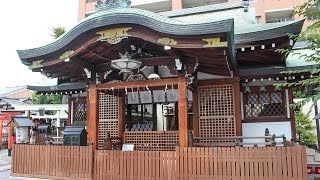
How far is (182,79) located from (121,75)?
9.26ft

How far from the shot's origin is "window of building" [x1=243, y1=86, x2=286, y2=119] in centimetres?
889

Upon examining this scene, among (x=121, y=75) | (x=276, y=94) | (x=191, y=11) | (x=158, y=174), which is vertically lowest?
(x=158, y=174)

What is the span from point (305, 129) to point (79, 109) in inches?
491

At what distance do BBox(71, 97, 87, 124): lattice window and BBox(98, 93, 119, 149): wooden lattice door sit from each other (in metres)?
2.21

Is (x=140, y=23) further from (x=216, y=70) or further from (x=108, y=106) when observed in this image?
(x=108, y=106)

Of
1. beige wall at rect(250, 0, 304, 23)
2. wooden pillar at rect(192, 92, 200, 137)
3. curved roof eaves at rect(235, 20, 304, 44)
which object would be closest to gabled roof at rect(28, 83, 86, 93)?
wooden pillar at rect(192, 92, 200, 137)

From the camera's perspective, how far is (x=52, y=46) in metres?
7.52

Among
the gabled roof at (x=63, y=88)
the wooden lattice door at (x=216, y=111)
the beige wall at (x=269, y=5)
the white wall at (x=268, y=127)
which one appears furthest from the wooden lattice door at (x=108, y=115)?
the beige wall at (x=269, y=5)

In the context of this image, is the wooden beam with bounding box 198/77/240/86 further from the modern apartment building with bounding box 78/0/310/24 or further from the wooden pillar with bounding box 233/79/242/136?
the modern apartment building with bounding box 78/0/310/24

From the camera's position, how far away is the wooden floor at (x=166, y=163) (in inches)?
244

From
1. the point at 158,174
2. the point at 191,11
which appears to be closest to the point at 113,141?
the point at 158,174

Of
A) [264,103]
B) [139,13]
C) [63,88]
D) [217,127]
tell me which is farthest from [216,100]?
[63,88]

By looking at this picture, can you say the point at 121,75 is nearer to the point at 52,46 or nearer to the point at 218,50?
the point at 52,46

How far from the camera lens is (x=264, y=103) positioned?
9023 millimetres
